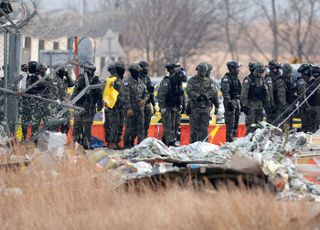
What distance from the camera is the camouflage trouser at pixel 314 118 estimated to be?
898 inches

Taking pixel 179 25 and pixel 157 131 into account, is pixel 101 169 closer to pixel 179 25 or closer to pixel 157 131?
pixel 157 131

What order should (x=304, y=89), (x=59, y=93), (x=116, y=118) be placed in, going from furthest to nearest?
1. (x=116, y=118)
2. (x=304, y=89)
3. (x=59, y=93)

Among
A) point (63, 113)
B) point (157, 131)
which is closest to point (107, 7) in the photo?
point (157, 131)

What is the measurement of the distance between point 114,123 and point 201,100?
2396 mm

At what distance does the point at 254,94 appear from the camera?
883 inches

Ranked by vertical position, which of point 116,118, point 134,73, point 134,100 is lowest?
point 116,118

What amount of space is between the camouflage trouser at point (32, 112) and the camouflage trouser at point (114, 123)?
7070 mm

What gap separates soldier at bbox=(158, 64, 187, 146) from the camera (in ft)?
72.3

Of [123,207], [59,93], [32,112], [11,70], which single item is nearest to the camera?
[123,207]

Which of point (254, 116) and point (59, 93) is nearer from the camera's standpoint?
point (59, 93)

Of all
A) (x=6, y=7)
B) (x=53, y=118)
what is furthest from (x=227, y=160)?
(x=6, y=7)

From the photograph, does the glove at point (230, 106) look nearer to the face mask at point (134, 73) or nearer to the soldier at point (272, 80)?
the soldier at point (272, 80)

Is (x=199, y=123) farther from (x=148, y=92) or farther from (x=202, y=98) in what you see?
(x=148, y=92)

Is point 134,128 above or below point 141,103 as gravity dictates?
below
